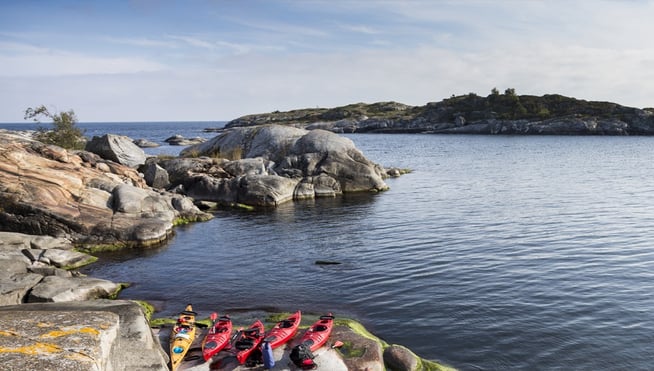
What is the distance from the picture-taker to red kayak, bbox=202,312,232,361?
44.8ft

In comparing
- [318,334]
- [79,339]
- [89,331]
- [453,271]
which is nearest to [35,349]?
[79,339]

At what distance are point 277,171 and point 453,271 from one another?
27570 millimetres

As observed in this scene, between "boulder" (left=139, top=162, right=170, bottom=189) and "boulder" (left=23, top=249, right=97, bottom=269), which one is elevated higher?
"boulder" (left=139, top=162, right=170, bottom=189)

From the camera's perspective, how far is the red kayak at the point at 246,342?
1325cm

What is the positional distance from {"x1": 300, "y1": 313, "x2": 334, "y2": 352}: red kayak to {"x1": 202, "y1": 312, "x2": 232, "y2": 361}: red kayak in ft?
7.43

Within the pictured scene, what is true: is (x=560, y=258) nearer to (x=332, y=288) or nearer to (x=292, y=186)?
(x=332, y=288)

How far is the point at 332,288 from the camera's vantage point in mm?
20766

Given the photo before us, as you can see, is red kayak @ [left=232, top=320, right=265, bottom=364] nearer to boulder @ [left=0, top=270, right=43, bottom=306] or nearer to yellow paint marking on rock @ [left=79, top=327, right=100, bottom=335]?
yellow paint marking on rock @ [left=79, top=327, right=100, bottom=335]

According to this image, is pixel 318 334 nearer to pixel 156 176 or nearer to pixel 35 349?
pixel 35 349

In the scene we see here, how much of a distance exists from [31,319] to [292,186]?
34.0 metres

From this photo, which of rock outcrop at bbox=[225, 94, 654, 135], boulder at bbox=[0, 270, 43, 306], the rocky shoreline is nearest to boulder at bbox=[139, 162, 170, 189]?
the rocky shoreline

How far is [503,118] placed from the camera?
145125 millimetres

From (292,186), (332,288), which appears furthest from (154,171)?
(332,288)

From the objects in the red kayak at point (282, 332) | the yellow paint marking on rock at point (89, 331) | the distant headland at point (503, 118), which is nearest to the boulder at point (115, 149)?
the red kayak at point (282, 332)
